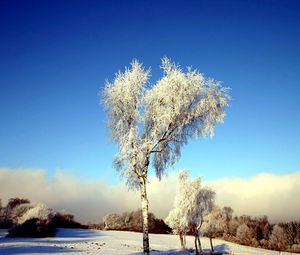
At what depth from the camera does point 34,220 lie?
178 ft

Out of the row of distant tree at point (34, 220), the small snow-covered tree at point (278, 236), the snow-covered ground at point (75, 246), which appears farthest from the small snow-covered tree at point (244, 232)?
the row of distant tree at point (34, 220)

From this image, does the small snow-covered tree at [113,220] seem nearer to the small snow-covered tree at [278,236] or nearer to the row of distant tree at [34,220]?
the row of distant tree at [34,220]


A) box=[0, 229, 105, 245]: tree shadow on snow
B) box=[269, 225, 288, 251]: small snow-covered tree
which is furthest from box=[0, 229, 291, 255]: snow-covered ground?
box=[269, 225, 288, 251]: small snow-covered tree

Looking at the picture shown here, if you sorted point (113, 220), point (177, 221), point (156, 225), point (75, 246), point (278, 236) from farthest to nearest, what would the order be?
point (278, 236), point (113, 220), point (156, 225), point (177, 221), point (75, 246)

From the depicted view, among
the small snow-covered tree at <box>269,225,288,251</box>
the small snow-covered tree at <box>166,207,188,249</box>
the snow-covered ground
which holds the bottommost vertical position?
the snow-covered ground

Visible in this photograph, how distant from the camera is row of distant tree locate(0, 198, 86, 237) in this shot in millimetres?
51562

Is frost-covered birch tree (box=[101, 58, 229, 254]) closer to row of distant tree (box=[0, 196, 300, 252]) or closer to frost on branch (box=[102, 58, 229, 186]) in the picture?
frost on branch (box=[102, 58, 229, 186])

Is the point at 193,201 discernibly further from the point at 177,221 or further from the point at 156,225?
the point at 156,225

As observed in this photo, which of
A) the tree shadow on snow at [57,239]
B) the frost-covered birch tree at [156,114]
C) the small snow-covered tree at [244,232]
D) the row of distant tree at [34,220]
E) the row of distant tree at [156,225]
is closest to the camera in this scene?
the frost-covered birch tree at [156,114]

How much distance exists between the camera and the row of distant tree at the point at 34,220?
5156cm

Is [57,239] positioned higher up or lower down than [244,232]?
lower down

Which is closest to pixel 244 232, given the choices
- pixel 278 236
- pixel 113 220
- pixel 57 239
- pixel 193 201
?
pixel 278 236

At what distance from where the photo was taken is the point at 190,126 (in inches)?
1065

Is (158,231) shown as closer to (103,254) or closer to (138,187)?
(103,254)
